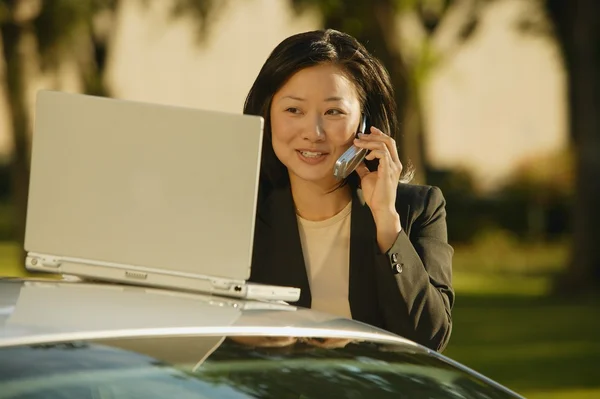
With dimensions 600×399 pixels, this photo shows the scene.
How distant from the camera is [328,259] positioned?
363 cm

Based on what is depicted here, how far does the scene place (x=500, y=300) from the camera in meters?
19.9

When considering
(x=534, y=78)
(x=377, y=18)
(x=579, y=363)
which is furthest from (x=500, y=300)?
(x=534, y=78)

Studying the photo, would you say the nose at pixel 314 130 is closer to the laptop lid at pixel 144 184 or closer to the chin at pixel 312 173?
the chin at pixel 312 173

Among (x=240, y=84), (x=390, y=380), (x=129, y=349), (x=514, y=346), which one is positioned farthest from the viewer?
(x=240, y=84)

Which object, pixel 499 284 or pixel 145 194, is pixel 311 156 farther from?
pixel 499 284

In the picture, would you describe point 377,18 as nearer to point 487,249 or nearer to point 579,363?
point 579,363

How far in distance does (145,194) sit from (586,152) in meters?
17.7

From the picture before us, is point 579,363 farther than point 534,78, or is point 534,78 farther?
point 534,78

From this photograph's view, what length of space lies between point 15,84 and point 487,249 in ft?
39.4

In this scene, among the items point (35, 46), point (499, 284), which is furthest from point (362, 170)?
point (499, 284)

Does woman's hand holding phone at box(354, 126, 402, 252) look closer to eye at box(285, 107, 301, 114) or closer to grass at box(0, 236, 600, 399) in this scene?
eye at box(285, 107, 301, 114)

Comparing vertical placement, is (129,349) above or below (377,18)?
below

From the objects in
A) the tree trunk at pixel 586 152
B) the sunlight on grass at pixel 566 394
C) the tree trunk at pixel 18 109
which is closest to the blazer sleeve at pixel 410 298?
the sunlight on grass at pixel 566 394

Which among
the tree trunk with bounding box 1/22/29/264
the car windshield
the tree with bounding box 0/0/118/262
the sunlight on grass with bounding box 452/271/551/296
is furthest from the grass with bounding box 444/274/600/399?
the car windshield
